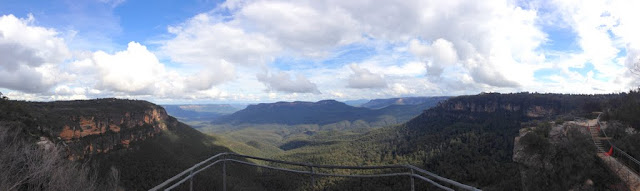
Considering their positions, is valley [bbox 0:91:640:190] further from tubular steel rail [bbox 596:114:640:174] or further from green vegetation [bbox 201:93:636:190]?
tubular steel rail [bbox 596:114:640:174]

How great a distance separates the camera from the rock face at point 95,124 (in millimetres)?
38263

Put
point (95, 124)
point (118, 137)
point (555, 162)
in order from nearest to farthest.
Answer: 1. point (555, 162)
2. point (95, 124)
3. point (118, 137)

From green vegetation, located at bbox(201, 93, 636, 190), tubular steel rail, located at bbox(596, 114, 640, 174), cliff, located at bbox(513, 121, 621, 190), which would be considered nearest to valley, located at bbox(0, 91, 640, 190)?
cliff, located at bbox(513, 121, 621, 190)

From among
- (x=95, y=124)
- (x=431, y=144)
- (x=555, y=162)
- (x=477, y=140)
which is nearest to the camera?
(x=555, y=162)

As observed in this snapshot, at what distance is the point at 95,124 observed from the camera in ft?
163

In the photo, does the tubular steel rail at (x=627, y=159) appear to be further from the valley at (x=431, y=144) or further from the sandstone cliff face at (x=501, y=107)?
the sandstone cliff face at (x=501, y=107)

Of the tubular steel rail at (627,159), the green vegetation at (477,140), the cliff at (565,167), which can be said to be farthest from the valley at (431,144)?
the tubular steel rail at (627,159)

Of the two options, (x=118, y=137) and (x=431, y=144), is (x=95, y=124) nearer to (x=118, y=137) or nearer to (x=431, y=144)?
(x=118, y=137)

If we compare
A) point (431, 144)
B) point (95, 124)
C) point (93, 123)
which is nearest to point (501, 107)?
point (431, 144)

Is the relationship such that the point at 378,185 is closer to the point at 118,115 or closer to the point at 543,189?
the point at 543,189

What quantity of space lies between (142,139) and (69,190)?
5693 centimetres

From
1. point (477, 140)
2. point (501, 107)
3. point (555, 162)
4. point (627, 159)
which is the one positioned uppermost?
point (501, 107)

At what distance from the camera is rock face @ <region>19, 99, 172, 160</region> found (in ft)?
126

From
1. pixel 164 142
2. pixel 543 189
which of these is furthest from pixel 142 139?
pixel 543 189
